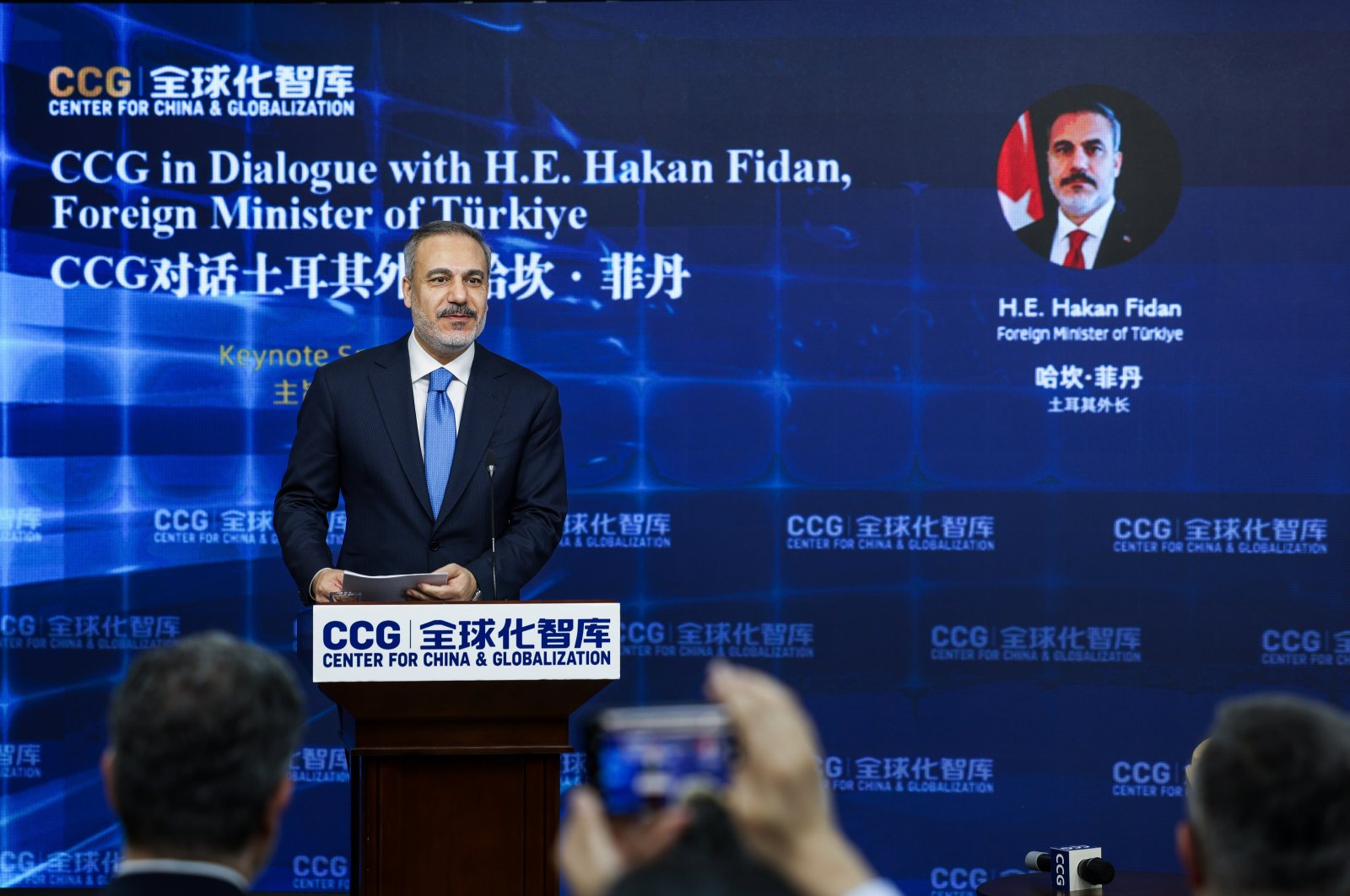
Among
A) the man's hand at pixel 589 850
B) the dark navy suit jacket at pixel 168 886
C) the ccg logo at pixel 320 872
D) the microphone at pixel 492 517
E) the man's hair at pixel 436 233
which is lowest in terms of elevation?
the ccg logo at pixel 320 872

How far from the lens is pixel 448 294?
11.6 ft

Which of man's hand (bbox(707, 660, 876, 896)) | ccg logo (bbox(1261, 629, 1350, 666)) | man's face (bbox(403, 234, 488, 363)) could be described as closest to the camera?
man's hand (bbox(707, 660, 876, 896))

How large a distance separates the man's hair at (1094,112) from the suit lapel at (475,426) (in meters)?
2.23

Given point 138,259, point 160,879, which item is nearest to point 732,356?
point 138,259

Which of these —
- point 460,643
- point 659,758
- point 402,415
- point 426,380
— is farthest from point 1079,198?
point 659,758

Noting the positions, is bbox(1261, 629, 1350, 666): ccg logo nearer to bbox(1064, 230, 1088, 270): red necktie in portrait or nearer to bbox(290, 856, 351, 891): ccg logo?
bbox(1064, 230, 1088, 270): red necktie in portrait

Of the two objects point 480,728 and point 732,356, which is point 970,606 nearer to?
point 732,356

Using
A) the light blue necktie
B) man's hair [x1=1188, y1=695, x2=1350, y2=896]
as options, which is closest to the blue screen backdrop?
the light blue necktie

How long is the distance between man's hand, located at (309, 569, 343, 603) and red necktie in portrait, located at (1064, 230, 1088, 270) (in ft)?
9.07

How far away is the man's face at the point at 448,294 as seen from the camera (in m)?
3.54

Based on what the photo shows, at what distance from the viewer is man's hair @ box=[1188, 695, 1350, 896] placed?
1.16 m

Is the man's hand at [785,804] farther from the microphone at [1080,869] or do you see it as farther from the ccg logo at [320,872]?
the ccg logo at [320,872]

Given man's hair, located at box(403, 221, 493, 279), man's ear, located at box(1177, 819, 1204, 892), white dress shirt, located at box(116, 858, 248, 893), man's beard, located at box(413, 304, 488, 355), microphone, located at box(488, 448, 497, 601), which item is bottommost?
white dress shirt, located at box(116, 858, 248, 893)

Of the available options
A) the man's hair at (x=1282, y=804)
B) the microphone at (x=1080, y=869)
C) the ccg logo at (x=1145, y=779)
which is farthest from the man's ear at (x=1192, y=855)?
the ccg logo at (x=1145, y=779)
